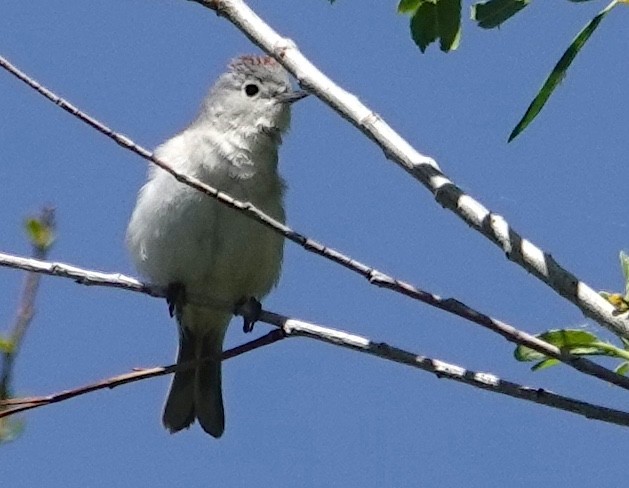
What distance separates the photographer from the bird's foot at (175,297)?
5.34 m

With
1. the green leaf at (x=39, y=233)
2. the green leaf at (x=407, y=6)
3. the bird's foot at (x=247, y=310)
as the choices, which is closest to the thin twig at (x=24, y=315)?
the green leaf at (x=39, y=233)

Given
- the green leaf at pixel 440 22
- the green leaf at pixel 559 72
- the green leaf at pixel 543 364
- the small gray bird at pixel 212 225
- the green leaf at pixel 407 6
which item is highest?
the small gray bird at pixel 212 225

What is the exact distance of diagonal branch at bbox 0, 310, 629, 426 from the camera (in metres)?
2.25

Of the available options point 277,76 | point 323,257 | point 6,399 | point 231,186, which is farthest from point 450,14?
point 277,76

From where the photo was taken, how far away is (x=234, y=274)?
5.60 meters

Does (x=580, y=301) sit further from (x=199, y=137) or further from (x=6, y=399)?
(x=199, y=137)

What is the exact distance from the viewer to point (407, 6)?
265cm

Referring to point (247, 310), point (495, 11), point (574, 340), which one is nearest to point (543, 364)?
point (574, 340)

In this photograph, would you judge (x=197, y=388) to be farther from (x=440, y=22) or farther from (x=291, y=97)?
(x=440, y=22)

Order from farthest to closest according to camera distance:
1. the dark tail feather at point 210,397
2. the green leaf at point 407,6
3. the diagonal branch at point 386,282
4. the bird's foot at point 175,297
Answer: the dark tail feather at point 210,397, the bird's foot at point 175,297, the green leaf at point 407,6, the diagonal branch at point 386,282

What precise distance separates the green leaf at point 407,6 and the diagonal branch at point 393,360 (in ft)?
2.39

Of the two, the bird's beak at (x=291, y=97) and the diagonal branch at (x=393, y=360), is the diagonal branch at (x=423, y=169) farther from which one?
the bird's beak at (x=291, y=97)

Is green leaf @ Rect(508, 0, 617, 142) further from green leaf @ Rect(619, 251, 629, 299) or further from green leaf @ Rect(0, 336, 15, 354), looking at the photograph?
green leaf @ Rect(0, 336, 15, 354)

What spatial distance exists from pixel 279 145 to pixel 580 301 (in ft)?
12.2
